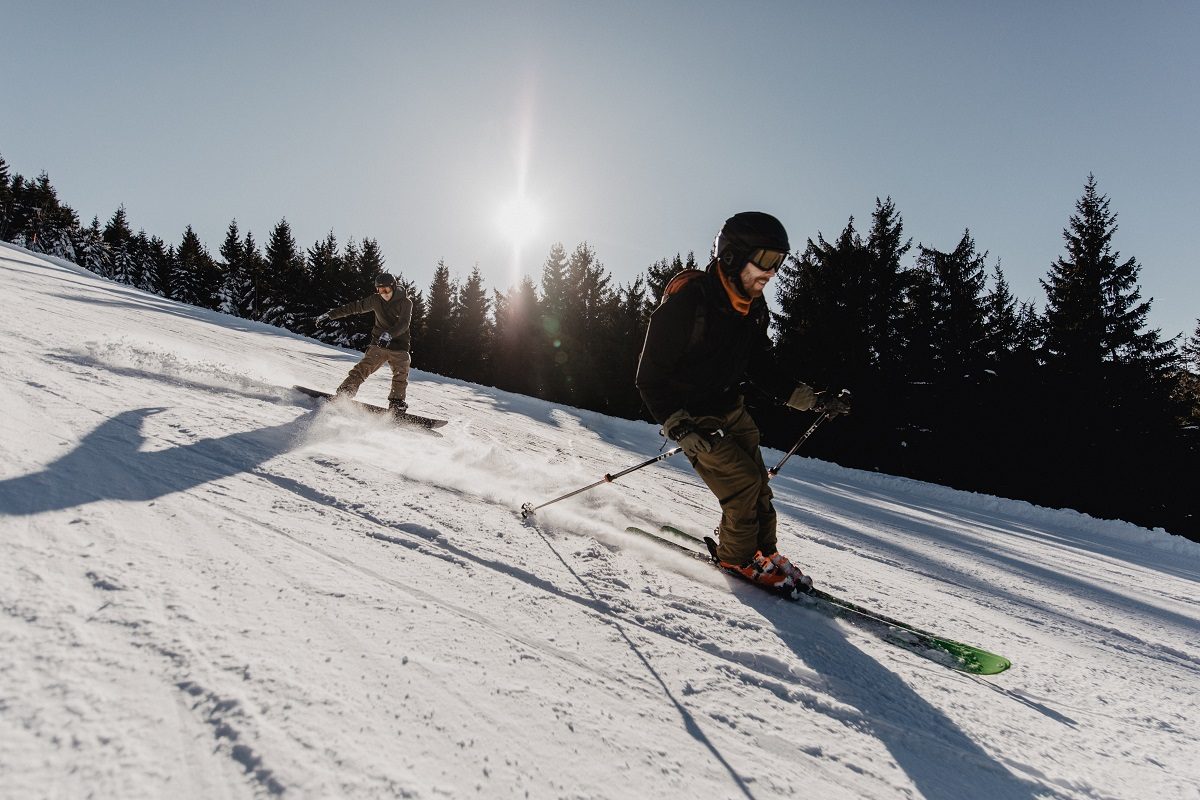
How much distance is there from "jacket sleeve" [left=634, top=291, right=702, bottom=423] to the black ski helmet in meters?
0.34

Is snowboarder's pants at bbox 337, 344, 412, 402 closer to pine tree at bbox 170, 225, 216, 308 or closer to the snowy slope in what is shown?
the snowy slope

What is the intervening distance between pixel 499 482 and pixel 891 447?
2564 cm

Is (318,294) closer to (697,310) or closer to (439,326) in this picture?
(439,326)

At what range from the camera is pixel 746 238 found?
11.0 feet

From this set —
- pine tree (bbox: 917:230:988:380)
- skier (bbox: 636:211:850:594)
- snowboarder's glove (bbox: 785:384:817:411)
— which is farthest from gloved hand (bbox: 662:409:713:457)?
pine tree (bbox: 917:230:988:380)

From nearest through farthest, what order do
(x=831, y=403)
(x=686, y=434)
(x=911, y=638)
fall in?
(x=911, y=638), (x=686, y=434), (x=831, y=403)

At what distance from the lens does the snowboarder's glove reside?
4035 mm

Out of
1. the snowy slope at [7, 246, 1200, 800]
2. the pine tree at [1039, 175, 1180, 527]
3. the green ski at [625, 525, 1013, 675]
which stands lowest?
the snowy slope at [7, 246, 1200, 800]

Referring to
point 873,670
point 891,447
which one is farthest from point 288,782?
point 891,447

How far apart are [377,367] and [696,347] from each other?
19.5ft

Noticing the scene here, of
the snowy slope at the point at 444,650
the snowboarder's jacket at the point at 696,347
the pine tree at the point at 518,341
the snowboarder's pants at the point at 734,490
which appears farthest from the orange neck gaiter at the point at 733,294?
the pine tree at the point at 518,341

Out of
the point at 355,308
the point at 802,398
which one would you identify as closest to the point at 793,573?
the point at 802,398

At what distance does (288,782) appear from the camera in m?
1.16

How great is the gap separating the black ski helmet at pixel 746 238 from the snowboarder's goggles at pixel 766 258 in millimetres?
19
